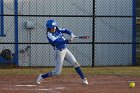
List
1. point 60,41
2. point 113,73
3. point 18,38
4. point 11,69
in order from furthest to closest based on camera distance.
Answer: point 18,38 < point 11,69 < point 113,73 < point 60,41

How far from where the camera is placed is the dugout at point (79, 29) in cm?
1892

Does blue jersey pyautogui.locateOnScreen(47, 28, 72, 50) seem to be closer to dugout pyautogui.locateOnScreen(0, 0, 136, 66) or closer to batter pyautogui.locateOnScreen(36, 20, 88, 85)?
batter pyautogui.locateOnScreen(36, 20, 88, 85)

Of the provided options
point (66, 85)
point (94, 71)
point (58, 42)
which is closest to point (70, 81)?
point (66, 85)

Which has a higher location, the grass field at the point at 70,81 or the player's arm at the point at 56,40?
the player's arm at the point at 56,40

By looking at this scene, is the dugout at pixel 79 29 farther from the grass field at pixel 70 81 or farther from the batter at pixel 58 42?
the batter at pixel 58 42

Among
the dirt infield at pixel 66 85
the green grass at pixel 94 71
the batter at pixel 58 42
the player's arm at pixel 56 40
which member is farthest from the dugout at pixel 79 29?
the player's arm at pixel 56 40

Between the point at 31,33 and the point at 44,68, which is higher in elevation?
the point at 31,33

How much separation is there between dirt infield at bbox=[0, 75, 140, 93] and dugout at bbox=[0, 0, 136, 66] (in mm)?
3535

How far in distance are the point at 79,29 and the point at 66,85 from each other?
6.35 metres

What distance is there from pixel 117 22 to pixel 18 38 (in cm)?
404

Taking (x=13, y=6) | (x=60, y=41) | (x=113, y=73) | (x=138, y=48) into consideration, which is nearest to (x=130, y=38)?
(x=138, y=48)

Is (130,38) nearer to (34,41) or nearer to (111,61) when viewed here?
(111,61)

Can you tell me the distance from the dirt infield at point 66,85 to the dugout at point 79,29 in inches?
139

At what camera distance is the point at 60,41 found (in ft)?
43.2
